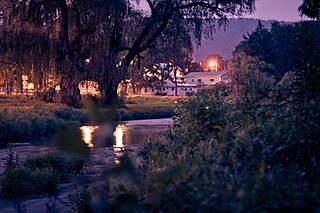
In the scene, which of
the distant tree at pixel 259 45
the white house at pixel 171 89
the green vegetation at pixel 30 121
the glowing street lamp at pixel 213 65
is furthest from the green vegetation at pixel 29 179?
the glowing street lamp at pixel 213 65

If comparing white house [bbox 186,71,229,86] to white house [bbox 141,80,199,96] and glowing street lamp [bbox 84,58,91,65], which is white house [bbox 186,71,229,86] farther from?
glowing street lamp [bbox 84,58,91,65]

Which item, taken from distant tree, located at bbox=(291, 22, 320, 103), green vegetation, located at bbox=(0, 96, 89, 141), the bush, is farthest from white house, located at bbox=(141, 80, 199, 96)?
the bush

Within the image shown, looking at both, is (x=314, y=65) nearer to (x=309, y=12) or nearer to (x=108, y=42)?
(x=309, y=12)

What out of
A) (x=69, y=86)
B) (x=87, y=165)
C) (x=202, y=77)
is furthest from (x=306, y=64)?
(x=202, y=77)

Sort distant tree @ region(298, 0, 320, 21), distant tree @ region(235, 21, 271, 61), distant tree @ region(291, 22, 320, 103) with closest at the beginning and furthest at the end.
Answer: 1. distant tree @ region(291, 22, 320, 103)
2. distant tree @ region(298, 0, 320, 21)
3. distant tree @ region(235, 21, 271, 61)

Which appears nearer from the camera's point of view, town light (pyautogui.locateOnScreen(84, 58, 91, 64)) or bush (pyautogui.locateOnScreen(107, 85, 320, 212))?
bush (pyautogui.locateOnScreen(107, 85, 320, 212))

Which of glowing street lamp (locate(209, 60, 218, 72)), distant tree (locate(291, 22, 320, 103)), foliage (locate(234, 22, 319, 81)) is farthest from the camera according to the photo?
glowing street lamp (locate(209, 60, 218, 72))

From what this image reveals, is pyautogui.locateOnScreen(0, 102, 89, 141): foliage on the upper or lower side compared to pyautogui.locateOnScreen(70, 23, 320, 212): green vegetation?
lower

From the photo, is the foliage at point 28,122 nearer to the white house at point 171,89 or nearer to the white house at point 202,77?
the white house at point 171,89

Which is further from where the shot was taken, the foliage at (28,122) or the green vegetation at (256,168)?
the foliage at (28,122)

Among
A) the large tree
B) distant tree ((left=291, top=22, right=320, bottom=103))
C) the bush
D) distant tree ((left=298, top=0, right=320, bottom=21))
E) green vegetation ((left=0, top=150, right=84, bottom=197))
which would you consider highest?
the large tree

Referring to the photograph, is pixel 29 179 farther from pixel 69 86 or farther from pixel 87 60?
pixel 69 86

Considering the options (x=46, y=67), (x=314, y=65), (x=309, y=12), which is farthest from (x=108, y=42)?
(x=314, y=65)

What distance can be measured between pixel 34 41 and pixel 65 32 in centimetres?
206
